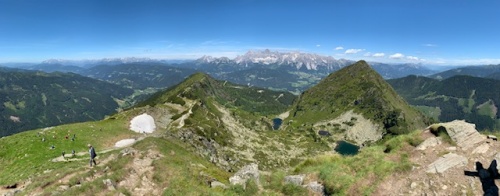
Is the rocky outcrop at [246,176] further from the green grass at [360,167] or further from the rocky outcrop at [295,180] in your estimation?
the green grass at [360,167]

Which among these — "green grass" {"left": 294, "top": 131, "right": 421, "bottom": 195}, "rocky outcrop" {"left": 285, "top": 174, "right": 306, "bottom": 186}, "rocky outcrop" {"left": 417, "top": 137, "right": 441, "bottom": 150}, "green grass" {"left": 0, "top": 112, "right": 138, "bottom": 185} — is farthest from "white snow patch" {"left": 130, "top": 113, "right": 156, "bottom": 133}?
"rocky outcrop" {"left": 417, "top": 137, "right": 441, "bottom": 150}

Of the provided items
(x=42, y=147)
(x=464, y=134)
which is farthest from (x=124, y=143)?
(x=464, y=134)

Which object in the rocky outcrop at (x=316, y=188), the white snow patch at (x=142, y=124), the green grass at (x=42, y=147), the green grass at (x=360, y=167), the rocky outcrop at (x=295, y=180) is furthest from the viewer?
the white snow patch at (x=142, y=124)

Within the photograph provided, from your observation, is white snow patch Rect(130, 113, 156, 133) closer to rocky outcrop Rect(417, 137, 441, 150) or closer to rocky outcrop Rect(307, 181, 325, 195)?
rocky outcrop Rect(307, 181, 325, 195)

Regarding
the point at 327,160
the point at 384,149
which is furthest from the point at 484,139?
the point at 327,160

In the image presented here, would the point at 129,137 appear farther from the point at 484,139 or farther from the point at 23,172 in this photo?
the point at 484,139

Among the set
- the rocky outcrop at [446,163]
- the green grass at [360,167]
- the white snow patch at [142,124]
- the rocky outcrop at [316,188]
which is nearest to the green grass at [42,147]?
the white snow patch at [142,124]

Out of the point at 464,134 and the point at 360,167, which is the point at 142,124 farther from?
the point at 464,134
